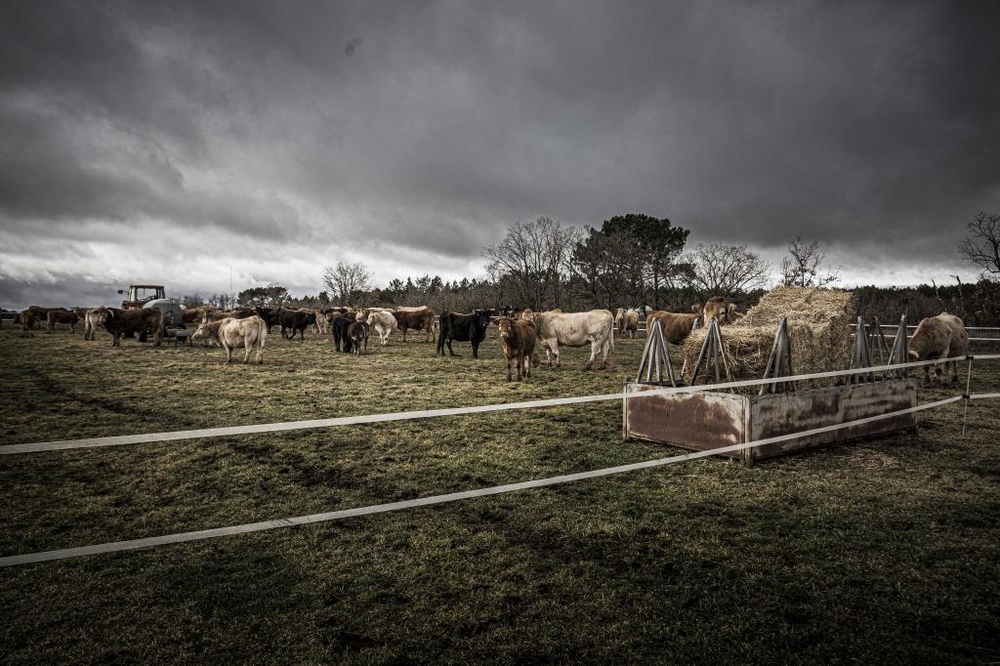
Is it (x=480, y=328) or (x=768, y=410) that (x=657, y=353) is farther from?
(x=480, y=328)

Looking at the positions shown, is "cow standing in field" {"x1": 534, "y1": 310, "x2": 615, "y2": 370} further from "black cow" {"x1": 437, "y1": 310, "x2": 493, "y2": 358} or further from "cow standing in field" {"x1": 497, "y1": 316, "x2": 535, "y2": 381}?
"black cow" {"x1": 437, "y1": 310, "x2": 493, "y2": 358}

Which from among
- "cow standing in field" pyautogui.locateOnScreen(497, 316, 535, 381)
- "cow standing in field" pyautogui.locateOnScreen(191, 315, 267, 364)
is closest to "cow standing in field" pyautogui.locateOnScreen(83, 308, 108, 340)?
"cow standing in field" pyautogui.locateOnScreen(191, 315, 267, 364)

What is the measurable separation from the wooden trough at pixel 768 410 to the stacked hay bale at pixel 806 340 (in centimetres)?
68

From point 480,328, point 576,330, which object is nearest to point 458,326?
point 480,328

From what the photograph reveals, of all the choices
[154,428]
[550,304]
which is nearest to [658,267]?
[550,304]

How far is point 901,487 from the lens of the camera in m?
4.83

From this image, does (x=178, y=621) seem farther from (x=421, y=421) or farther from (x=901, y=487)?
(x=901, y=487)

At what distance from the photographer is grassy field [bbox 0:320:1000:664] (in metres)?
2.62

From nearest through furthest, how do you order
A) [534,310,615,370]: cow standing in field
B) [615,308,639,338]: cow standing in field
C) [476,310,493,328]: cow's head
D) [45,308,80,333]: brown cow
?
1. [534,310,615,370]: cow standing in field
2. [476,310,493,328]: cow's head
3. [45,308,80,333]: brown cow
4. [615,308,639,338]: cow standing in field

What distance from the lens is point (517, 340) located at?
38.9 ft

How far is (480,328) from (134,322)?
542 inches

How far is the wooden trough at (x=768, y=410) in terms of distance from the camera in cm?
544

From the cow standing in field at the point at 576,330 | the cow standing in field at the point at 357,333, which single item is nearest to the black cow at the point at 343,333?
the cow standing in field at the point at 357,333

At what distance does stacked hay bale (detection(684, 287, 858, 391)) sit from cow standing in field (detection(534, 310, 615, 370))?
5673 millimetres
